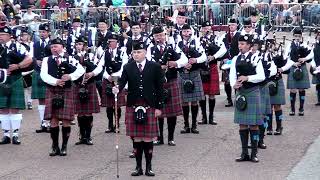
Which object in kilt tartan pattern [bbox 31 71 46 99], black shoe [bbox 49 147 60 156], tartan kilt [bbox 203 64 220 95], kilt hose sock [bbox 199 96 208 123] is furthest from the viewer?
tartan kilt [bbox 203 64 220 95]

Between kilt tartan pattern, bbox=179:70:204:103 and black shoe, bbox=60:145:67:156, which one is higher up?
kilt tartan pattern, bbox=179:70:204:103

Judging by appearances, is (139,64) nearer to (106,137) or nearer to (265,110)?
(265,110)

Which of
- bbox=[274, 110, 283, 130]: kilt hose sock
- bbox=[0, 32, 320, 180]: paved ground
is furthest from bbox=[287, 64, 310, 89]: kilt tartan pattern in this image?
bbox=[274, 110, 283, 130]: kilt hose sock

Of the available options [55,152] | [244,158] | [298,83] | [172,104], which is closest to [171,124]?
[172,104]

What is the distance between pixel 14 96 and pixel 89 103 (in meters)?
1.21

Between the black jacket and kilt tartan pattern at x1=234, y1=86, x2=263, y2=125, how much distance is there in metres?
1.23

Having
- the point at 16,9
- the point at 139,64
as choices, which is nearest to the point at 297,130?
the point at 139,64

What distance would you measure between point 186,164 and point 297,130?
3.22 meters

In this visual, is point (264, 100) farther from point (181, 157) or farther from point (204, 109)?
point (204, 109)

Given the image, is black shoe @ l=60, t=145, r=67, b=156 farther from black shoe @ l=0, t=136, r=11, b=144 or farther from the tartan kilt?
the tartan kilt

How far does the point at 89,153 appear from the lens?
1091 cm

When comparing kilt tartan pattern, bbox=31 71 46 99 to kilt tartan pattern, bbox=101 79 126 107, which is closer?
kilt tartan pattern, bbox=101 79 126 107

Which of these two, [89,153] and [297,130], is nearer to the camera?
[89,153]

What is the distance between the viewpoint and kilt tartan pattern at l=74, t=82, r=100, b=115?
11547 millimetres
